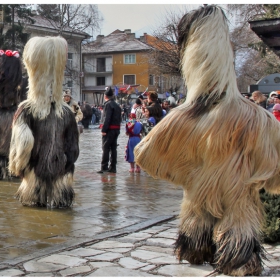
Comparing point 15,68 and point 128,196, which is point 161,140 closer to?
point 128,196

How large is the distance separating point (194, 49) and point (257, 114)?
734 millimetres

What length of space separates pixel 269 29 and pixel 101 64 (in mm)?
65703

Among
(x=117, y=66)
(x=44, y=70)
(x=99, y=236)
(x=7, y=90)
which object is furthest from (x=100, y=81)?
(x=99, y=236)

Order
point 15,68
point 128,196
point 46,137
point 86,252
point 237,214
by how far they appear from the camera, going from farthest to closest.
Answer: point 15,68 → point 128,196 → point 46,137 → point 86,252 → point 237,214

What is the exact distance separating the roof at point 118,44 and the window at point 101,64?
1241 millimetres

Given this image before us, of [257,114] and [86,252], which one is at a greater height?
[257,114]

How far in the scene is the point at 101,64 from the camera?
234 ft

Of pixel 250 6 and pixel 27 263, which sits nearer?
pixel 27 263

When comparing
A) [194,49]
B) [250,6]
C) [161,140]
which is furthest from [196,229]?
[250,6]

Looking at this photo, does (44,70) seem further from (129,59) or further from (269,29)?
(129,59)

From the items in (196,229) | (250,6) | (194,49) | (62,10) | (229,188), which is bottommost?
(196,229)

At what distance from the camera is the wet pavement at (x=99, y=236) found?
178 inches

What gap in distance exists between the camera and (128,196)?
8508mm

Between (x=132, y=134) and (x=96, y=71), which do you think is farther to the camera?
(x=96, y=71)
